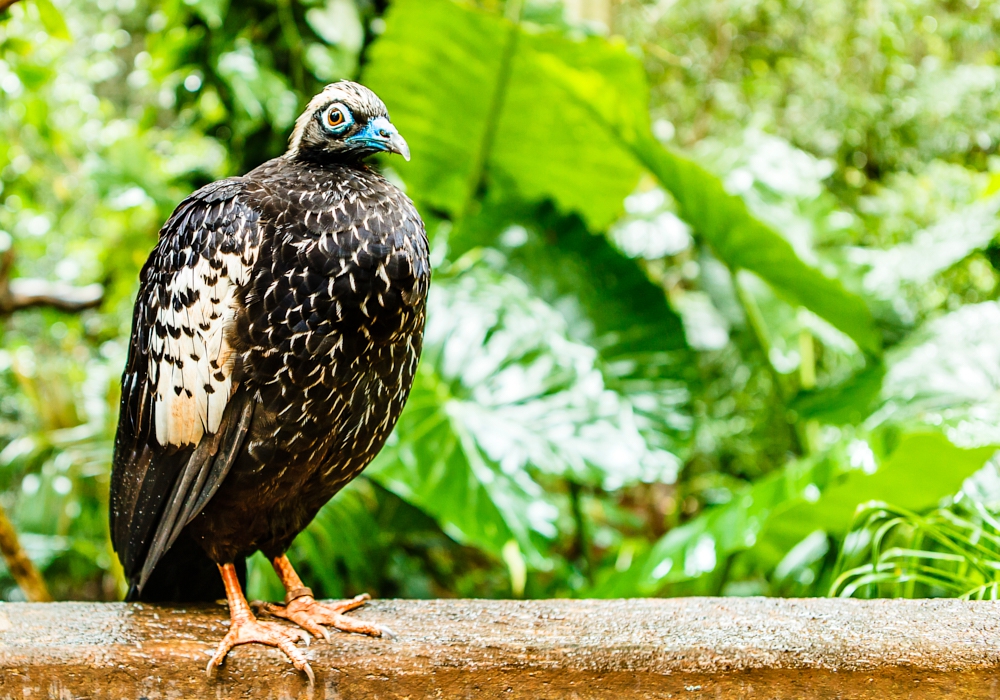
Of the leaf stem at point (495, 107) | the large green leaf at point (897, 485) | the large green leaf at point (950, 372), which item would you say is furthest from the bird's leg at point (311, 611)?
the large green leaf at point (950, 372)

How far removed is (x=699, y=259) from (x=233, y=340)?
2795 millimetres

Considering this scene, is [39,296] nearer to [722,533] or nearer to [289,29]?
[289,29]

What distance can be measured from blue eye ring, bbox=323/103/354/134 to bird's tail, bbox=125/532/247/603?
81 centimetres

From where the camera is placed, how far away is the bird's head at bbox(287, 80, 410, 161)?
1204 mm

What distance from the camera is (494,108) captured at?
2770 mm

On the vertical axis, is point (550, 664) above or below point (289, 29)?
below

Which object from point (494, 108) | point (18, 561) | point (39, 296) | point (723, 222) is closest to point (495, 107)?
point (494, 108)

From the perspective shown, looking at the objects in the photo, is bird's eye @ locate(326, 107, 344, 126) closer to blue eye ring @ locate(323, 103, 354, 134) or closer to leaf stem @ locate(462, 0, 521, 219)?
blue eye ring @ locate(323, 103, 354, 134)

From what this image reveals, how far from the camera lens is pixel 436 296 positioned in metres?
2.42

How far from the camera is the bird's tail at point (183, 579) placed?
146cm

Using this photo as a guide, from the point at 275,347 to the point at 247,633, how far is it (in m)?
0.50

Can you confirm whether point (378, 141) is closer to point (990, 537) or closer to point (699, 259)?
point (990, 537)

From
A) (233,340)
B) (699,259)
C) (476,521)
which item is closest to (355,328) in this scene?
(233,340)

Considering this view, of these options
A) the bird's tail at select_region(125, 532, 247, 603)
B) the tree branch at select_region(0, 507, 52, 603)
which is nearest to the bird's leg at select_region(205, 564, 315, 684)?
the bird's tail at select_region(125, 532, 247, 603)
